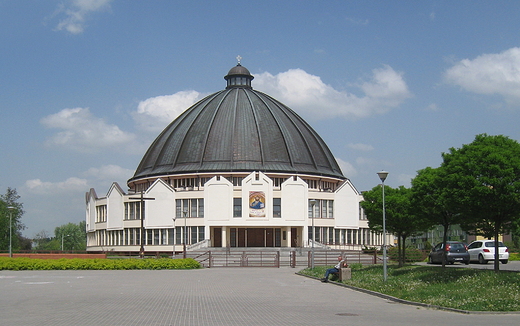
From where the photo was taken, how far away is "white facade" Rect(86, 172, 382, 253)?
73.1m

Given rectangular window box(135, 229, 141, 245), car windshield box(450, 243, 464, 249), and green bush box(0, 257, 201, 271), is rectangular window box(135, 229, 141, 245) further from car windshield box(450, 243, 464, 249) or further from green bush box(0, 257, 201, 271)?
car windshield box(450, 243, 464, 249)

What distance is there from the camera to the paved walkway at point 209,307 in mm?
15219

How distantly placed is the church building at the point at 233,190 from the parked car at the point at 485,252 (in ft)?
101

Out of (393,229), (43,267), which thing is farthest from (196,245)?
(393,229)

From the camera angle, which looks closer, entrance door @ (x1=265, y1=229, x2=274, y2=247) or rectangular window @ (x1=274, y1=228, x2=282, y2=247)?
entrance door @ (x1=265, y1=229, x2=274, y2=247)

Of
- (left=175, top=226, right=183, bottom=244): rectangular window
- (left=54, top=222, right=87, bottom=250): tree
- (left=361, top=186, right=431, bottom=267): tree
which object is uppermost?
(left=361, top=186, right=431, bottom=267): tree

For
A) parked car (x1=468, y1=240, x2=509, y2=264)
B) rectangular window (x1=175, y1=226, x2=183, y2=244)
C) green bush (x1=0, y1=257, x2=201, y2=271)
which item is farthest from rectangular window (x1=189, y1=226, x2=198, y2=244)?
parked car (x1=468, y1=240, x2=509, y2=264)

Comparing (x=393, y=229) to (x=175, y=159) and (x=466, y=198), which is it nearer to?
(x=466, y=198)

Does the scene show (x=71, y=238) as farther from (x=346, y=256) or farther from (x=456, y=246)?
(x=456, y=246)

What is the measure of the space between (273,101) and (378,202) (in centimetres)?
5480

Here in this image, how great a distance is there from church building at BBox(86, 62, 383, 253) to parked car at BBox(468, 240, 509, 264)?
101 feet

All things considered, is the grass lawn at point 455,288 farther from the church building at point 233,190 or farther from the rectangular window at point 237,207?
the church building at point 233,190

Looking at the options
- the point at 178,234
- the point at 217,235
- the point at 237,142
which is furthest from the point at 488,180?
the point at 237,142

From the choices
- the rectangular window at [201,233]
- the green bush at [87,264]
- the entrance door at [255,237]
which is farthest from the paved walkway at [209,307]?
the entrance door at [255,237]
